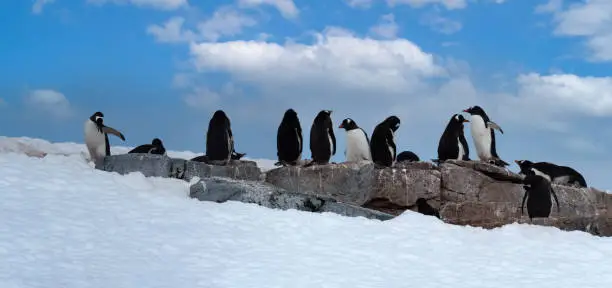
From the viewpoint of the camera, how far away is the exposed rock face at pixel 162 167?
10977 millimetres

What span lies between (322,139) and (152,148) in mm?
3460

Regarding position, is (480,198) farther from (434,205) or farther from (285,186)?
(285,186)

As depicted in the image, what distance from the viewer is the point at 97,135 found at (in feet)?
42.3

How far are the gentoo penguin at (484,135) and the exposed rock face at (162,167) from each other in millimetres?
5171

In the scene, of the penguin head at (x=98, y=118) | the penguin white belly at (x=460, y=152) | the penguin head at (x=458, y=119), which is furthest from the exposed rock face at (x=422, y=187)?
the penguin head at (x=98, y=118)

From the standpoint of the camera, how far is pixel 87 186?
918 cm

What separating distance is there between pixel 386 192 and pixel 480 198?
1.84 metres

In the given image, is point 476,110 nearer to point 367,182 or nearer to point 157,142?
point 367,182

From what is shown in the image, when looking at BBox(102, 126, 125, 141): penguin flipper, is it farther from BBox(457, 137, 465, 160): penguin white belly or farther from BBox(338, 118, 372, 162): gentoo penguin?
BBox(457, 137, 465, 160): penguin white belly

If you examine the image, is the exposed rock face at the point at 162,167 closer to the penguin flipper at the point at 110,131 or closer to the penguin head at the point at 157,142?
the penguin flipper at the point at 110,131

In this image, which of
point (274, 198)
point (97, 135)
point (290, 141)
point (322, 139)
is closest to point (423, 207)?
point (322, 139)

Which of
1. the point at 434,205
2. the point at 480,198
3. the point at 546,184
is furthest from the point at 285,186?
the point at 546,184

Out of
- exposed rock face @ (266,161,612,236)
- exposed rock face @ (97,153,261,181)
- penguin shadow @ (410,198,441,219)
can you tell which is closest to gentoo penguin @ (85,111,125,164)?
exposed rock face @ (97,153,261,181)

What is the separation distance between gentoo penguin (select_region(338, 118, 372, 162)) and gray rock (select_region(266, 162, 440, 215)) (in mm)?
1019
